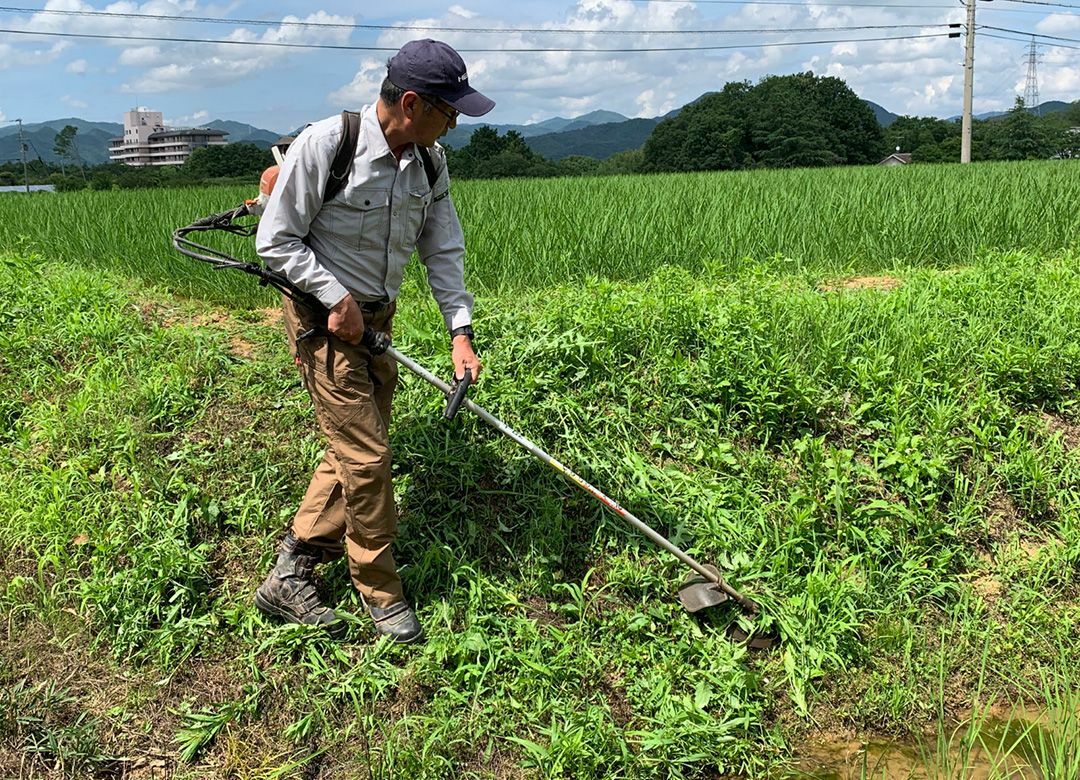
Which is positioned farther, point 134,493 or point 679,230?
point 679,230

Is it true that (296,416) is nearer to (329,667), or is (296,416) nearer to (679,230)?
(329,667)

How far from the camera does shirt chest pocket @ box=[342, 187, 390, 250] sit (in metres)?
2.50

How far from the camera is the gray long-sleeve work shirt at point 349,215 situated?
2410 mm

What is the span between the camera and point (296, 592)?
114 inches

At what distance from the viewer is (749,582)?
3209 millimetres

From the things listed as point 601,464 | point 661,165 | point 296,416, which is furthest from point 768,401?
point 661,165

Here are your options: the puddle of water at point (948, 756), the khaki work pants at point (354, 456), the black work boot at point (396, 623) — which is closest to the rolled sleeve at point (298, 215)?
the khaki work pants at point (354, 456)

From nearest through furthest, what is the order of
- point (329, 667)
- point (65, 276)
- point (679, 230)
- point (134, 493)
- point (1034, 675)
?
point (329, 667)
point (1034, 675)
point (134, 493)
point (65, 276)
point (679, 230)

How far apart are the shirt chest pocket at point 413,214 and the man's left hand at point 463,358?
0.35 meters

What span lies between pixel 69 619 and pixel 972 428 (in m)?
3.76

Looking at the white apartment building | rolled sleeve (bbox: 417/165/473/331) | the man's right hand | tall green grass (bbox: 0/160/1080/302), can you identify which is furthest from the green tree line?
the white apartment building

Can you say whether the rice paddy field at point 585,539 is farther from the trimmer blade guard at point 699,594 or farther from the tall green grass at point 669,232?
the tall green grass at point 669,232

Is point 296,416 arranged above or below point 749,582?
above

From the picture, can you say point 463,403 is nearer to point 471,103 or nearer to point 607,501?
point 607,501
